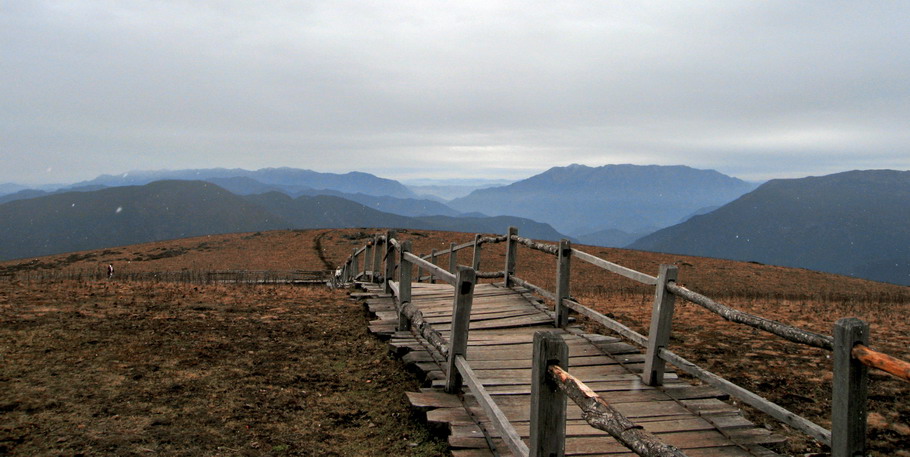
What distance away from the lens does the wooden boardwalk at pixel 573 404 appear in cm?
459

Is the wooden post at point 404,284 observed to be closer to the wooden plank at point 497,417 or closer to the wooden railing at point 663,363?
the wooden railing at point 663,363

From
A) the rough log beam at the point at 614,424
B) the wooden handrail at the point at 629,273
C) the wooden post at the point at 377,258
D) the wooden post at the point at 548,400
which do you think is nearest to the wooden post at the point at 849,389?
the rough log beam at the point at 614,424

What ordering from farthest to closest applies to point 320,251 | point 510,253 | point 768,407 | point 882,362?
point 320,251 → point 510,253 → point 768,407 → point 882,362

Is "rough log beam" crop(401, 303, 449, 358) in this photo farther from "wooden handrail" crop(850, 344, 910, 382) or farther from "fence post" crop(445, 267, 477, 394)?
"wooden handrail" crop(850, 344, 910, 382)

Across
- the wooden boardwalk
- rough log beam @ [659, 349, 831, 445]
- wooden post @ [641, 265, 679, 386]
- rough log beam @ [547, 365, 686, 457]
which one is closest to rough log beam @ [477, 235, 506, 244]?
the wooden boardwalk

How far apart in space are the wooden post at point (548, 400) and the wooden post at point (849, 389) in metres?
1.67

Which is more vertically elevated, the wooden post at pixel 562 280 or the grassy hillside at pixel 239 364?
the wooden post at pixel 562 280

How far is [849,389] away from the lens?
10.5ft

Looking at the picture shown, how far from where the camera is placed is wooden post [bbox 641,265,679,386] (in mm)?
5828

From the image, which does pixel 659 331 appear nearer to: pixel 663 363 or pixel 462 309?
pixel 663 363

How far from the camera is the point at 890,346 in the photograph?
1070 cm

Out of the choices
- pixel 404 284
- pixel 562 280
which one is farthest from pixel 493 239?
pixel 404 284

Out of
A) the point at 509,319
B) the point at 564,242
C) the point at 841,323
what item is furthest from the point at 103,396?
the point at 841,323

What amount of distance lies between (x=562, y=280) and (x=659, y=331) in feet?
7.30
